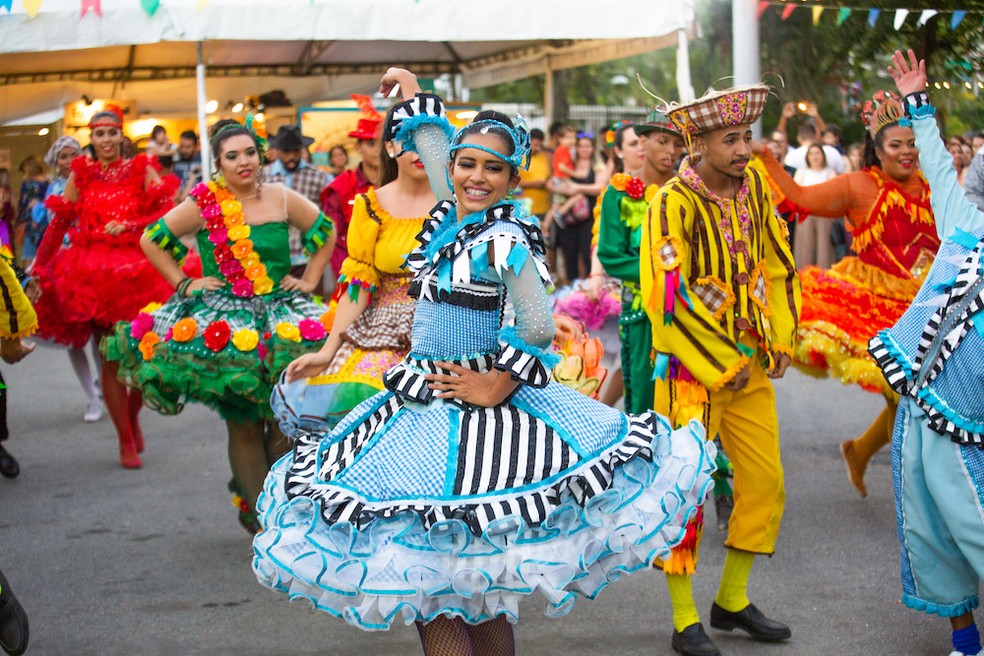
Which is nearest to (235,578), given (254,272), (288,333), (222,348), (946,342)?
(222,348)

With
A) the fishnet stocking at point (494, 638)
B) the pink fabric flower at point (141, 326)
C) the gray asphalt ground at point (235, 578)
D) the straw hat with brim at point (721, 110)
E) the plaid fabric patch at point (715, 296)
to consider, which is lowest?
the gray asphalt ground at point (235, 578)

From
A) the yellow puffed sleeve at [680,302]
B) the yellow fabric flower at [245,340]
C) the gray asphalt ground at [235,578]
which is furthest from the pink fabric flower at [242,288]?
the yellow puffed sleeve at [680,302]

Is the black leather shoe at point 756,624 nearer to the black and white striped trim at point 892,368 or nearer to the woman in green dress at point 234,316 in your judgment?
the black and white striped trim at point 892,368

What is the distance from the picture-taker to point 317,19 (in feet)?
41.8

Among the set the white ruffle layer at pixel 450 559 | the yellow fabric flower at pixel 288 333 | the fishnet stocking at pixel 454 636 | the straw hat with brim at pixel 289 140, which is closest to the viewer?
the white ruffle layer at pixel 450 559

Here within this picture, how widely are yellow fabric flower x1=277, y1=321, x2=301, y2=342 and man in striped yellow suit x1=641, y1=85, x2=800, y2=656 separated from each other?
2.04 meters

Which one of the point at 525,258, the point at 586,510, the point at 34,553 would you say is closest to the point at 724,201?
the point at 525,258

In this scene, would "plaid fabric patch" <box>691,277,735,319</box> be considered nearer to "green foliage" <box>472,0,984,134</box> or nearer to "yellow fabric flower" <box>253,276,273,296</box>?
"yellow fabric flower" <box>253,276,273,296</box>

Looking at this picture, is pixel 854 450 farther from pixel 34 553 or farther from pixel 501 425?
pixel 34 553

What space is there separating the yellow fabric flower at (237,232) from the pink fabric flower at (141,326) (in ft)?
A: 2.10

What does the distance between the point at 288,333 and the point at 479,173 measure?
2.57 m

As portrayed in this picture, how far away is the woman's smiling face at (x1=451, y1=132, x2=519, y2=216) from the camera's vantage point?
3.79 m

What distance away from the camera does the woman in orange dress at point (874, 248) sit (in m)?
6.35

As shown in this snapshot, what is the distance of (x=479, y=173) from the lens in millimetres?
3797
